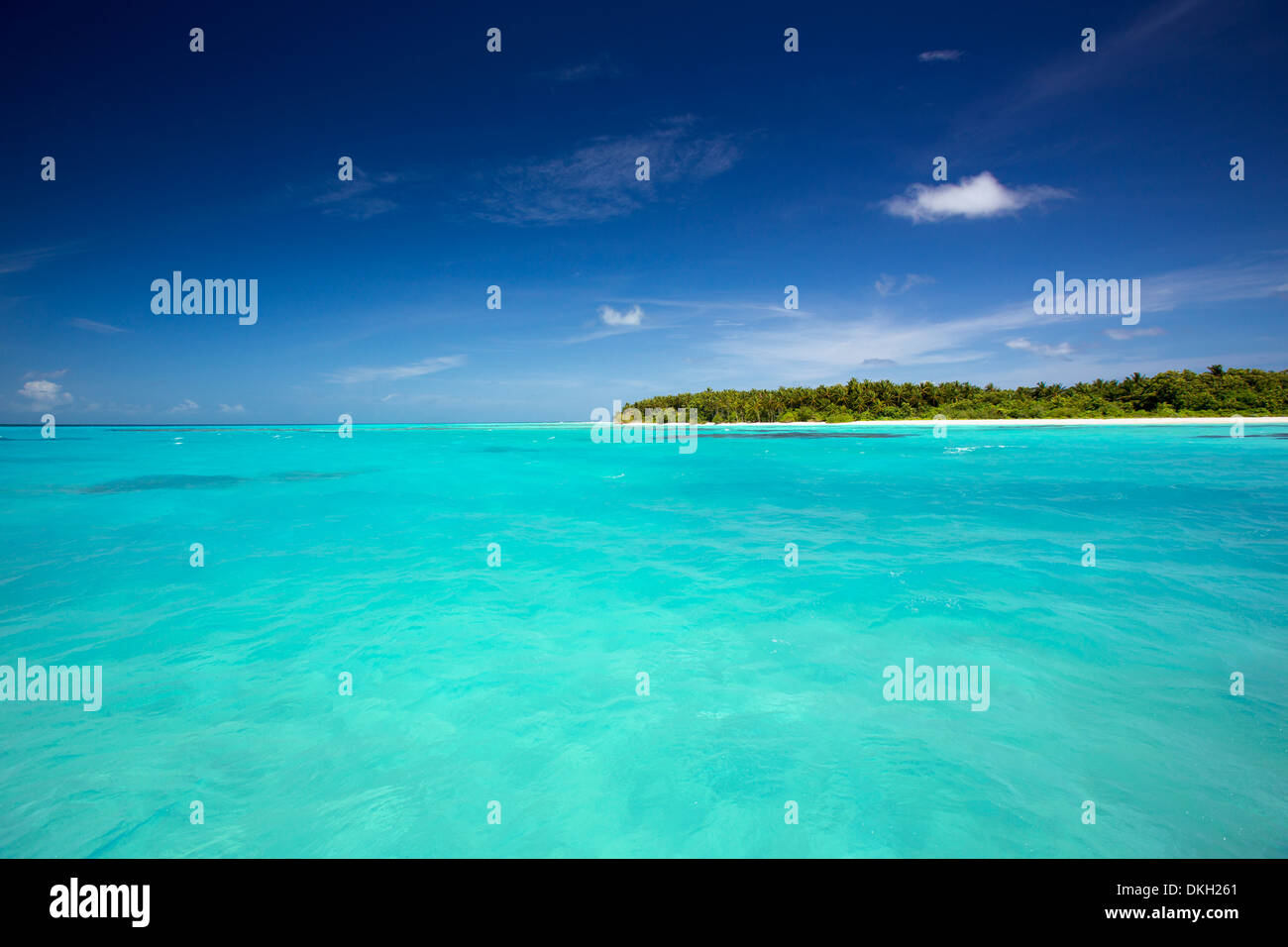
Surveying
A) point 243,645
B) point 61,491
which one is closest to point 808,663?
point 243,645

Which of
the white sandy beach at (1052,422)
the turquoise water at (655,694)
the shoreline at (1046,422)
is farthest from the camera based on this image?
the shoreline at (1046,422)

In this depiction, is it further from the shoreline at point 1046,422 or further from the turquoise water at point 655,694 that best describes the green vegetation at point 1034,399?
the turquoise water at point 655,694

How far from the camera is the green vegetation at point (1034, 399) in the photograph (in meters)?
78.6

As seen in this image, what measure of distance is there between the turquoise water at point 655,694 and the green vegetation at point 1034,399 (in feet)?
319

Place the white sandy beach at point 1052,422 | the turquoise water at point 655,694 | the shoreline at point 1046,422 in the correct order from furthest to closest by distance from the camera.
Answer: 1. the shoreline at point 1046,422
2. the white sandy beach at point 1052,422
3. the turquoise water at point 655,694

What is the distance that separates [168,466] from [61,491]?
17.1 m

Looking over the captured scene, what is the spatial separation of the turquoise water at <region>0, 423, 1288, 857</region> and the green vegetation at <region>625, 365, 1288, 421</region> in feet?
319

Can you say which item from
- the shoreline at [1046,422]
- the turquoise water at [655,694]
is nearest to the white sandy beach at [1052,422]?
the shoreline at [1046,422]

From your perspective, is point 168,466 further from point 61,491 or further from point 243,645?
point 243,645

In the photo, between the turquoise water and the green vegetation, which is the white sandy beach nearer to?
the green vegetation

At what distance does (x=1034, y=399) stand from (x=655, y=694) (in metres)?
120

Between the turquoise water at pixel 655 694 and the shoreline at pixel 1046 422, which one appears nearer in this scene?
the turquoise water at pixel 655 694

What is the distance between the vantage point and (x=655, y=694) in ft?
20.6

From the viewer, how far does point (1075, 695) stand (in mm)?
5887
